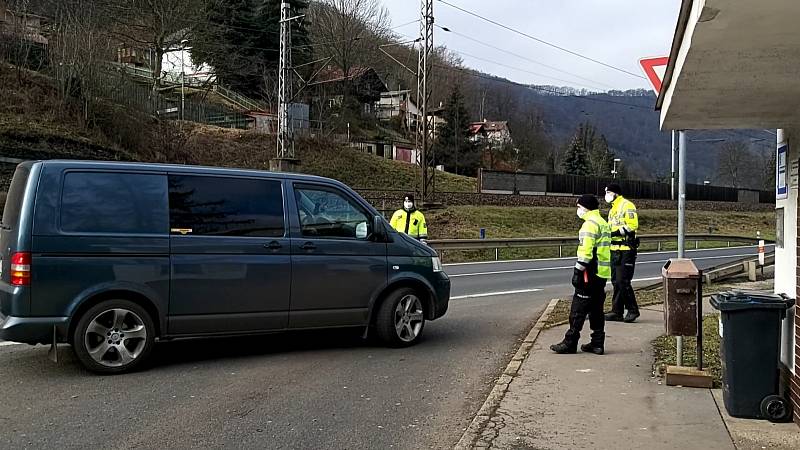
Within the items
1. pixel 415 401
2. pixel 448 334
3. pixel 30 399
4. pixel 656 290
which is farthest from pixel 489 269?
pixel 30 399

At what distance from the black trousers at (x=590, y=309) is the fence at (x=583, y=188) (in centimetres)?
3266

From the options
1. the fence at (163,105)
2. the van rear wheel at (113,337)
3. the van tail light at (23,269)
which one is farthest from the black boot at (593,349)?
the fence at (163,105)

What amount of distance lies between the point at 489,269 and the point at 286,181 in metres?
12.6

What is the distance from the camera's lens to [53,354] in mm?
6316

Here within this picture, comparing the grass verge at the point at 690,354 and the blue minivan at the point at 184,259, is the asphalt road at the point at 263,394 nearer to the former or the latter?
the blue minivan at the point at 184,259

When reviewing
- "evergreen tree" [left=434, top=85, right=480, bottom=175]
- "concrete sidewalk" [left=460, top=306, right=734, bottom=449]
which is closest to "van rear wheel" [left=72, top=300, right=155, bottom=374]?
"concrete sidewalk" [left=460, top=306, right=734, bottom=449]

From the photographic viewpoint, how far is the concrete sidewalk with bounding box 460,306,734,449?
4793 mm

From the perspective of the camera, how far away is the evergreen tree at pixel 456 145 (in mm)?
63500

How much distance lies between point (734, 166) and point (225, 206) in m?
72.7

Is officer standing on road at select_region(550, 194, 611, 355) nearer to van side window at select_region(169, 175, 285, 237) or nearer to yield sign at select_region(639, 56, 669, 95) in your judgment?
yield sign at select_region(639, 56, 669, 95)

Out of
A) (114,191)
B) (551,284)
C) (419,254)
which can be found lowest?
(551,284)

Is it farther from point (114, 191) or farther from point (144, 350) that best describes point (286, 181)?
point (144, 350)

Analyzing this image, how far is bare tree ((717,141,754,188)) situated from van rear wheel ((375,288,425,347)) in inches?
2180

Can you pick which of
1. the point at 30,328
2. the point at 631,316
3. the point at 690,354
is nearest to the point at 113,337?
the point at 30,328
